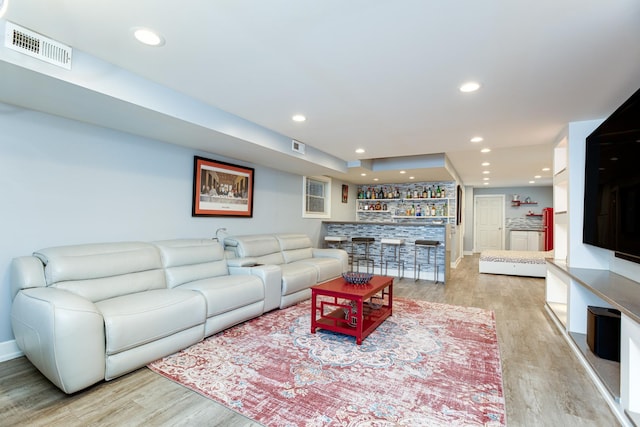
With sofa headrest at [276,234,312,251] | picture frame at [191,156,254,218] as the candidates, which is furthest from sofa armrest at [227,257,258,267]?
sofa headrest at [276,234,312,251]

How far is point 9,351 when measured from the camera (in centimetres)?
248

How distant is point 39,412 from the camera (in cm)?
183

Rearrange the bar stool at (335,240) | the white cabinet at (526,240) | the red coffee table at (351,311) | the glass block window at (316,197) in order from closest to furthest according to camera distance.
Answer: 1. the red coffee table at (351,311)
2. the glass block window at (316,197)
3. the bar stool at (335,240)
4. the white cabinet at (526,240)

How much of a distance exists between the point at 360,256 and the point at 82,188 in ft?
16.5

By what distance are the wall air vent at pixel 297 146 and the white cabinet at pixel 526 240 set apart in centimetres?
861

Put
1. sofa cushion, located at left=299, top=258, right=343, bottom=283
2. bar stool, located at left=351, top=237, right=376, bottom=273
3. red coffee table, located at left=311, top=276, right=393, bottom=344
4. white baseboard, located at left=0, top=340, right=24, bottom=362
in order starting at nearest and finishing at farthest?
white baseboard, located at left=0, top=340, right=24, bottom=362
red coffee table, located at left=311, top=276, right=393, bottom=344
sofa cushion, located at left=299, top=258, right=343, bottom=283
bar stool, located at left=351, top=237, right=376, bottom=273

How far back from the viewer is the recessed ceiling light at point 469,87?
8.11 ft

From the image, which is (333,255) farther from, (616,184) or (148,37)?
(148,37)

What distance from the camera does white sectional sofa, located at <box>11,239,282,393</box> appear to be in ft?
6.41

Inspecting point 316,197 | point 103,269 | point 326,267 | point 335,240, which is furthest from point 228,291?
point 316,197

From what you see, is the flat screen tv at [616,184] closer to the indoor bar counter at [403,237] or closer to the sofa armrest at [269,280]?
the indoor bar counter at [403,237]

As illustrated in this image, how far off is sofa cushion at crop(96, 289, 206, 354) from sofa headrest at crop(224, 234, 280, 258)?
55.3 inches

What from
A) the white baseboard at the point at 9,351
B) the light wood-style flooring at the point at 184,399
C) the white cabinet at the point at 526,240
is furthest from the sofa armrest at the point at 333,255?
the white cabinet at the point at 526,240

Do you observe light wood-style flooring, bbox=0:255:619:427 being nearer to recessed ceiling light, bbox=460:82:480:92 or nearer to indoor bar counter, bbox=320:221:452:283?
recessed ceiling light, bbox=460:82:480:92
